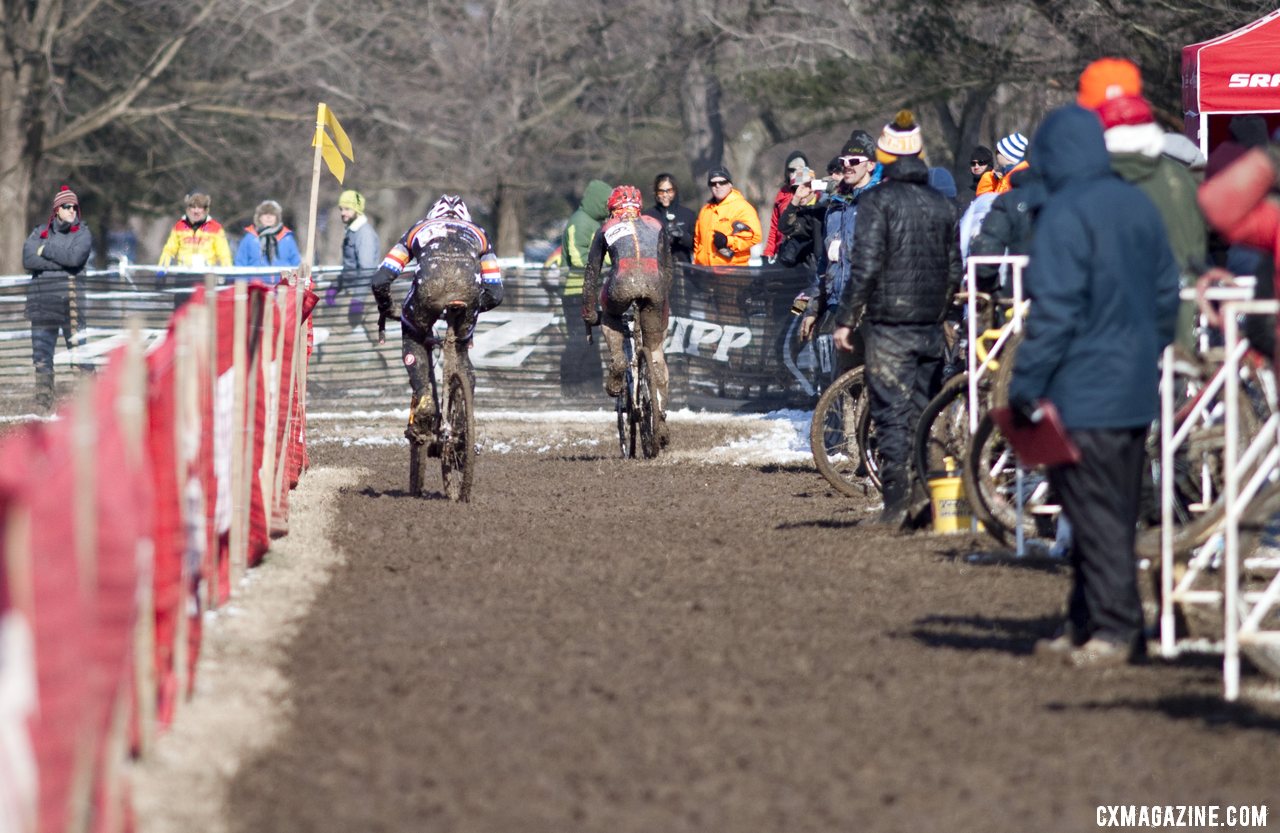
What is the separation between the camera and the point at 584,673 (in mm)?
6871

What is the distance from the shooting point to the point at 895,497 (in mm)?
10539

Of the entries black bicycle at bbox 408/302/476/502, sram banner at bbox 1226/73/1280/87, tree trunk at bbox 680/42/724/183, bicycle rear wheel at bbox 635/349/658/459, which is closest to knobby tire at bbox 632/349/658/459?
bicycle rear wheel at bbox 635/349/658/459

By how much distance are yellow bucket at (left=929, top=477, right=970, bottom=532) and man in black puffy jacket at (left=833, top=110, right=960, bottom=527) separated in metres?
0.27

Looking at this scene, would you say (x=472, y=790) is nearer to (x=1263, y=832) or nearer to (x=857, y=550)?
(x=1263, y=832)

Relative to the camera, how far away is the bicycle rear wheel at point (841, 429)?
11.8m

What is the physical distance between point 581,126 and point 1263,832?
36.8 m

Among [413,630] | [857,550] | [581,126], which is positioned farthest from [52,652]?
[581,126]

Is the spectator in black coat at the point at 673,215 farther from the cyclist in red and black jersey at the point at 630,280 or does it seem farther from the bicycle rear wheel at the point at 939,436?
the bicycle rear wheel at the point at 939,436

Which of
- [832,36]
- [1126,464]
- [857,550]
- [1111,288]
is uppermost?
[832,36]

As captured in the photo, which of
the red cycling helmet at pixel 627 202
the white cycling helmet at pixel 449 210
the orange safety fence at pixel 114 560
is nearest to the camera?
the orange safety fence at pixel 114 560

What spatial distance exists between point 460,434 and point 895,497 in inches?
105

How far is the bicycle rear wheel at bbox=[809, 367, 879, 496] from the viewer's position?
11782 millimetres

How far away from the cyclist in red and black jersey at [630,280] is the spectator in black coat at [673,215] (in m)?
2.99

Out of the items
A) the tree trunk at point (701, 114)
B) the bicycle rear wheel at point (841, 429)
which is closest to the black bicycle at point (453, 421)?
the bicycle rear wheel at point (841, 429)
